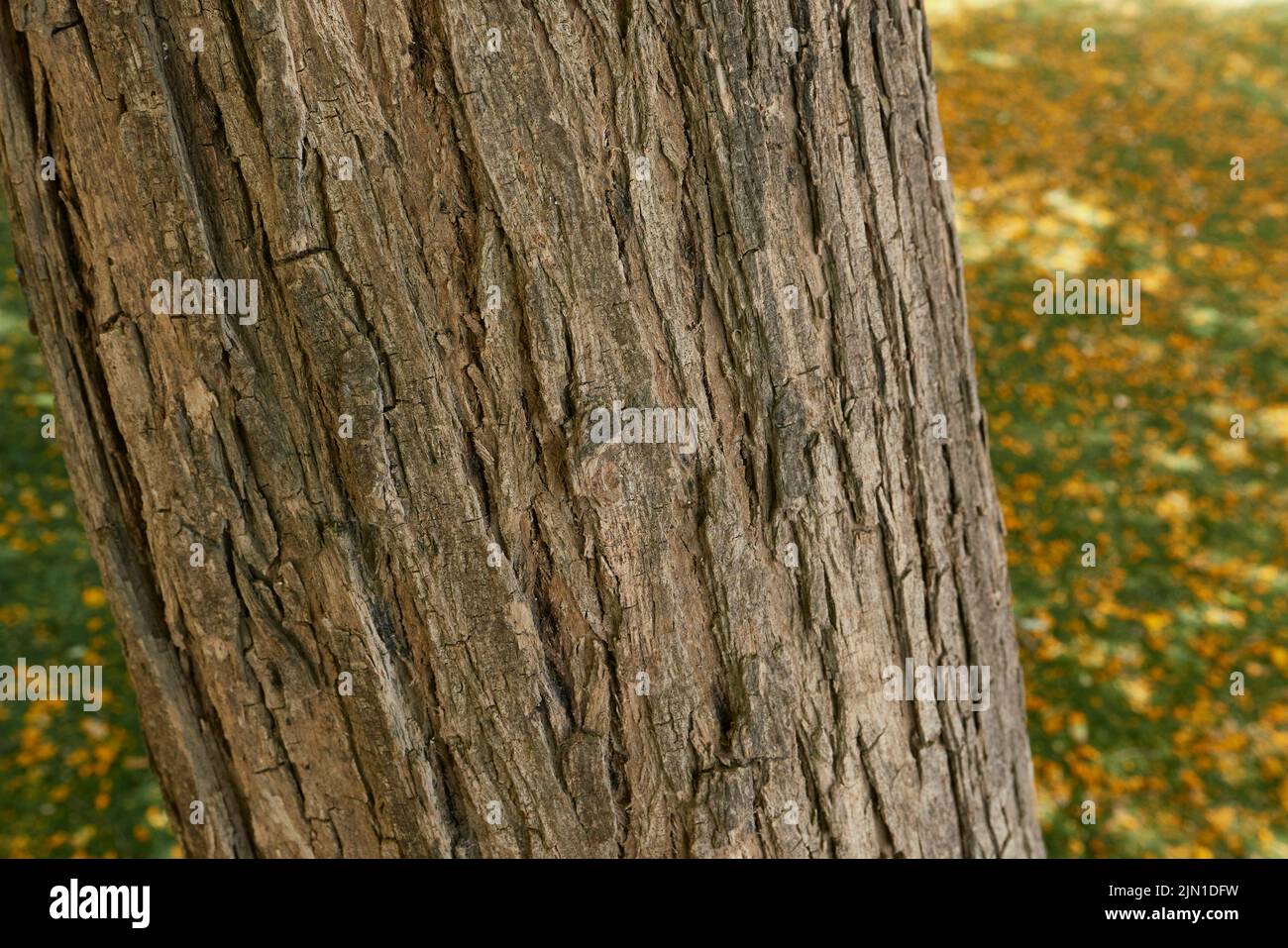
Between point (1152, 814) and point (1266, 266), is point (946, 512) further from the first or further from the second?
point (1266, 266)

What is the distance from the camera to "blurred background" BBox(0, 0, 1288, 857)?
4.11 metres

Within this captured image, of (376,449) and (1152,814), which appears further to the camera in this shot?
(1152,814)

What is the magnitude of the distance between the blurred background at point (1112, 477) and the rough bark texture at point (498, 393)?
3.07 meters

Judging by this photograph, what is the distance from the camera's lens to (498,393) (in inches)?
52.4

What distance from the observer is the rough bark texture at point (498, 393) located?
4.15 ft

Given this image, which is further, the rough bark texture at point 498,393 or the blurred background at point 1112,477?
the blurred background at point 1112,477

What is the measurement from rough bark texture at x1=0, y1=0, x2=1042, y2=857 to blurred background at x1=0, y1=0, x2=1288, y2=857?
3073 mm

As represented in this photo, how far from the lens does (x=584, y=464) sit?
52.9 inches

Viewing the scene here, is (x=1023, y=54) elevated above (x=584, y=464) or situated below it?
above

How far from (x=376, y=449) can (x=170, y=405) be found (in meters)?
0.30

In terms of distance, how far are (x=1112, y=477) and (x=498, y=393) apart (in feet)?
16.2

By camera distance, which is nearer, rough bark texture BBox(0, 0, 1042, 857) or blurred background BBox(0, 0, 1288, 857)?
rough bark texture BBox(0, 0, 1042, 857)

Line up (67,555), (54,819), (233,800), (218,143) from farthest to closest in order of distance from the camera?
(67,555), (54,819), (233,800), (218,143)

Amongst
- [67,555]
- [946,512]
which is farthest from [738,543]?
[67,555]
